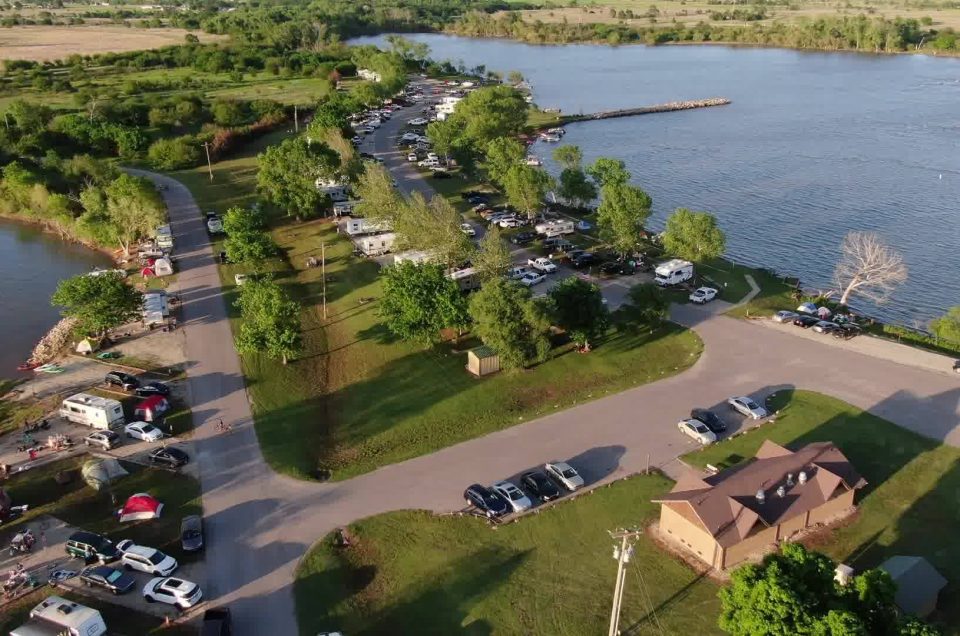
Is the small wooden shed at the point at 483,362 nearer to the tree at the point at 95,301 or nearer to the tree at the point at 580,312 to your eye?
the tree at the point at 580,312

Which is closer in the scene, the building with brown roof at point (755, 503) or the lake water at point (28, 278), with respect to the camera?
the building with brown roof at point (755, 503)

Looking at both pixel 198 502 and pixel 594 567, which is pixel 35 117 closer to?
pixel 198 502

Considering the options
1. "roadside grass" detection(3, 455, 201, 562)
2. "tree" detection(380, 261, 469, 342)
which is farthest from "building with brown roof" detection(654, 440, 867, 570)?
"roadside grass" detection(3, 455, 201, 562)

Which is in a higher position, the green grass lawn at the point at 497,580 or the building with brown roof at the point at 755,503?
the building with brown roof at the point at 755,503

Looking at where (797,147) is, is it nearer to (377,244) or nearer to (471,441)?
(377,244)

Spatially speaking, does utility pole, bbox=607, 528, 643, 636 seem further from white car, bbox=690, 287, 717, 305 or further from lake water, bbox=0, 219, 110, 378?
lake water, bbox=0, 219, 110, 378

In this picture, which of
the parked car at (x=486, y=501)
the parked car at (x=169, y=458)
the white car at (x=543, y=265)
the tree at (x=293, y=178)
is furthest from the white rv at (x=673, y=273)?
the parked car at (x=169, y=458)
